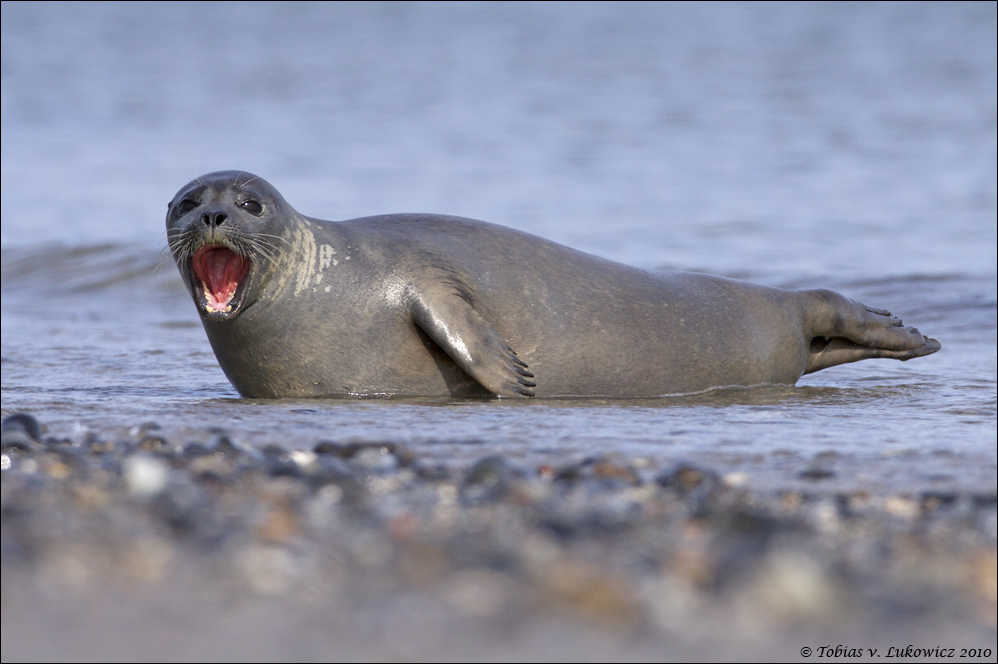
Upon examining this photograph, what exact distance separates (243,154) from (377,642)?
63.4 feet

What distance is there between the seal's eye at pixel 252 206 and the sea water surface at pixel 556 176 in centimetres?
78

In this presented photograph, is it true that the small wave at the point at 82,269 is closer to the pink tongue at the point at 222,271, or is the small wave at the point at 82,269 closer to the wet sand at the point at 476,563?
the pink tongue at the point at 222,271

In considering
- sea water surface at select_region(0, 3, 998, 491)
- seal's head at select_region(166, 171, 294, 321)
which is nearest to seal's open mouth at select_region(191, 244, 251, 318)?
seal's head at select_region(166, 171, 294, 321)

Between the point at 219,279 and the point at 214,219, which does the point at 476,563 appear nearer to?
the point at 214,219

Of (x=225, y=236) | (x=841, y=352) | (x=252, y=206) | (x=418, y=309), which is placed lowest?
(x=841, y=352)

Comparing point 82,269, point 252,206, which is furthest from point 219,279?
point 82,269

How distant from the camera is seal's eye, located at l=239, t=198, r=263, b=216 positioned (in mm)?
4764

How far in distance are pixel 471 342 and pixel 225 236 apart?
1041 millimetres

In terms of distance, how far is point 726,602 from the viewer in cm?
209

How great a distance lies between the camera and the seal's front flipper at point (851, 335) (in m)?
6.09

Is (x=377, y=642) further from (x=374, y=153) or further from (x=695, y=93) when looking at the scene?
(x=695, y=93)

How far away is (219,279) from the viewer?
4930mm

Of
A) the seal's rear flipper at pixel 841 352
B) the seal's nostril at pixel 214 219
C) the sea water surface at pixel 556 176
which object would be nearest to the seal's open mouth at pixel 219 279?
the seal's nostril at pixel 214 219

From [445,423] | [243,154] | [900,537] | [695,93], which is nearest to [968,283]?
[445,423]
